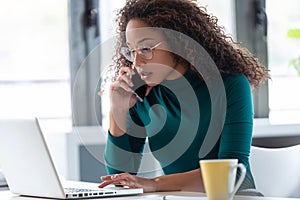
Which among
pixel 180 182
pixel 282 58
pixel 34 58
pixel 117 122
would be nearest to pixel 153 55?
pixel 117 122

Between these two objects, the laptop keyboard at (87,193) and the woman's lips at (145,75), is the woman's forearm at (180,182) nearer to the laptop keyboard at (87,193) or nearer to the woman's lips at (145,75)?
the laptop keyboard at (87,193)

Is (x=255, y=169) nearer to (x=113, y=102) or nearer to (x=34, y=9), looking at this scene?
(x=113, y=102)

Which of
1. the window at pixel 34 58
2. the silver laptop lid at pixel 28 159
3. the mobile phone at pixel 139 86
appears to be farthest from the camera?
the window at pixel 34 58

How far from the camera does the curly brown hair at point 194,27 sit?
2.15 meters

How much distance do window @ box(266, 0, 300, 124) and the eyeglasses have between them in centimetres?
172

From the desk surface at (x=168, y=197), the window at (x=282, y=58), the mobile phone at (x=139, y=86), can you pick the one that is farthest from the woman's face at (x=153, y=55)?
the window at (x=282, y=58)

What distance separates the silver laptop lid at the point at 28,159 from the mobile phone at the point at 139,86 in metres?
0.68

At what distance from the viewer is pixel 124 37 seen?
2.23 m

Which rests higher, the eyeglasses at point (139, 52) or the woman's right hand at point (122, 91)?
the eyeglasses at point (139, 52)

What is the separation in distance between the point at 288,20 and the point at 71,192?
2.36 m

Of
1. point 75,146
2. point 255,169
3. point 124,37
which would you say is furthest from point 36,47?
point 255,169

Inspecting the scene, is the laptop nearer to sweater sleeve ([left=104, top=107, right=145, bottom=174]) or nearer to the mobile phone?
sweater sleeve ([left=104, top=107, right=145, bottom=174])

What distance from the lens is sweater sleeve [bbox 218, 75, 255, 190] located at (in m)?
1.90

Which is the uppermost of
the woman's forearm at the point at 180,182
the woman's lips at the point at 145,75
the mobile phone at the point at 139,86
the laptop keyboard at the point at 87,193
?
the woman's lips at the point at 145,75
